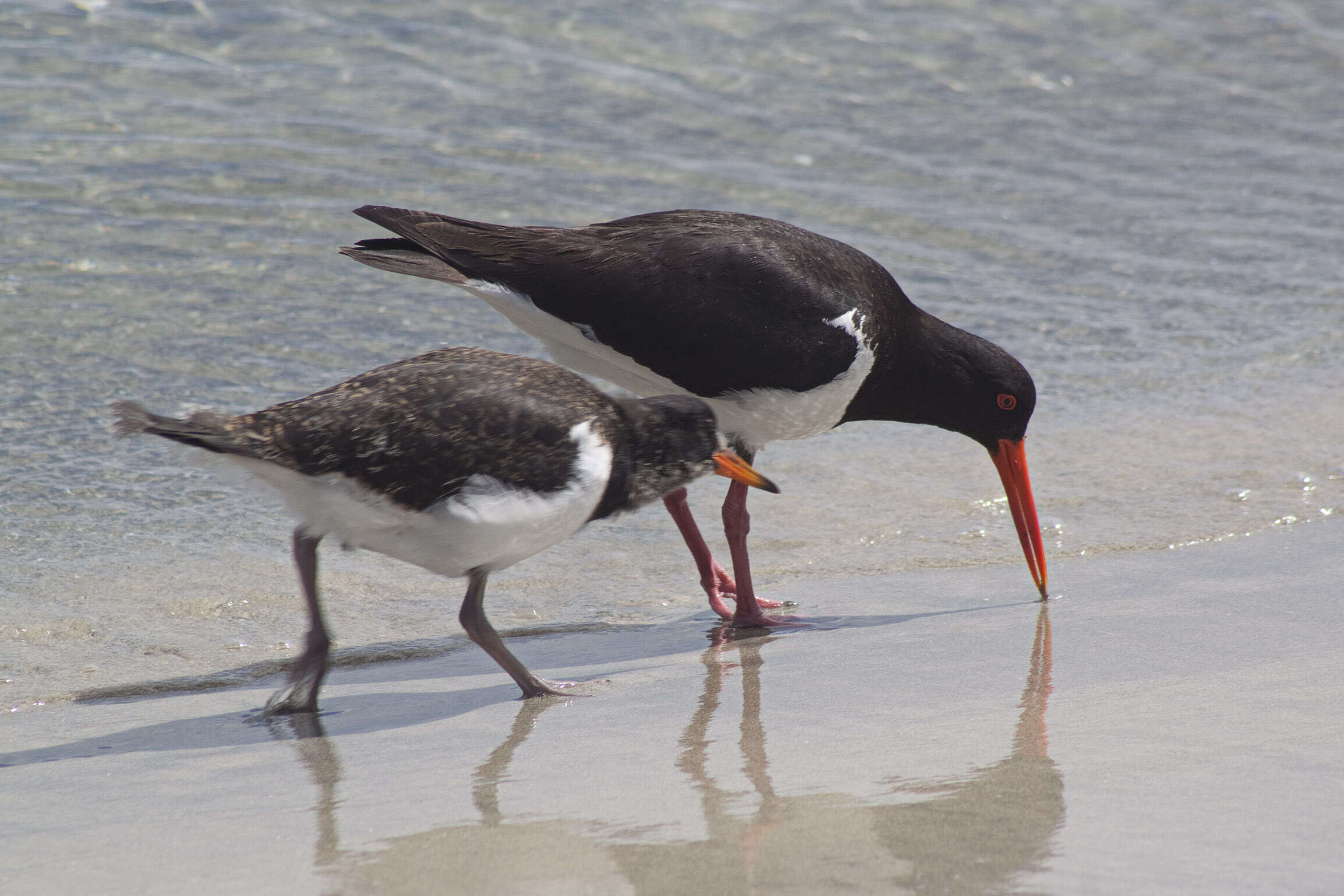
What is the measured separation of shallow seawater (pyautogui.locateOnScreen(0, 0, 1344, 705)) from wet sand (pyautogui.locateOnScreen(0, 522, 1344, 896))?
0.50m

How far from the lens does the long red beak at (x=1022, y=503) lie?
476 centimetres

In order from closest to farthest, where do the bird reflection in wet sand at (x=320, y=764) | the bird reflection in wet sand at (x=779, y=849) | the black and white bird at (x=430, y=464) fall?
the bird reflection in wet sand at (x=779, y=849), the bird reflection in wet sand at (x=320, y=764), the black and white bird at (x=430, y=464)

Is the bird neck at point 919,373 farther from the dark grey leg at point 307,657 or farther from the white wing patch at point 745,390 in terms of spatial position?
the dark grey leg at point 307,657

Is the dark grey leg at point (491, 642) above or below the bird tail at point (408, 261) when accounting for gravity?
below

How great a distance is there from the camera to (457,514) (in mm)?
3703

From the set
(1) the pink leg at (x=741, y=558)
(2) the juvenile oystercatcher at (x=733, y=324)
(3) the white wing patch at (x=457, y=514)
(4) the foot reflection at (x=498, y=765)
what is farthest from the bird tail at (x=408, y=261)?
(4) the foot reflection at (x=498, y=765)

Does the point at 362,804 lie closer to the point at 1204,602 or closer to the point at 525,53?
the point at 1204,602

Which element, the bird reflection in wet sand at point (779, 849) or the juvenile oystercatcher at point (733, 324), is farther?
the juvenile oystercatcher at point (733, 324)

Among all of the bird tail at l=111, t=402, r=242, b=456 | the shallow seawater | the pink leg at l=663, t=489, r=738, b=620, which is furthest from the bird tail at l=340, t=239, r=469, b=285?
the bird tail at l=111, t=402, r=242, b=456

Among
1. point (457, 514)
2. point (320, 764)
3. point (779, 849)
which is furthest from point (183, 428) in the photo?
point (779, 849)

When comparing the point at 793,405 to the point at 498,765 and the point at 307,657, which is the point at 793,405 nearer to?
the point at 307,657

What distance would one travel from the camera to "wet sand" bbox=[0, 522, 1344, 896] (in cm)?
255

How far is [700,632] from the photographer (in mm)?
4645

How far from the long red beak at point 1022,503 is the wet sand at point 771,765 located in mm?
231
